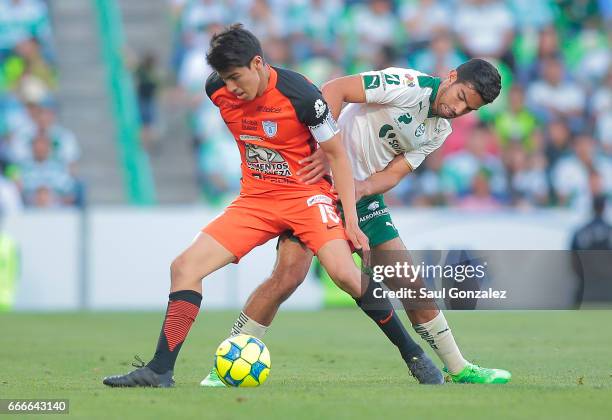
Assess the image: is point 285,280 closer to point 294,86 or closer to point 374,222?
point 374,222

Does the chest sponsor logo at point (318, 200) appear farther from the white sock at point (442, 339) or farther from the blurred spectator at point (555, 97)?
the blurred spectator at point (555, 97)

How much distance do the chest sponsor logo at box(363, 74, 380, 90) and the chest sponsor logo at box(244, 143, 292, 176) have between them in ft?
2.30

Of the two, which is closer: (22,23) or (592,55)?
(592,55)

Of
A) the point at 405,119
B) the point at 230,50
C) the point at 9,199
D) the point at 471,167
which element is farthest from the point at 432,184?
the point at 230,50

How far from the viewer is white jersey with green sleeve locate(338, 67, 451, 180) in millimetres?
7625

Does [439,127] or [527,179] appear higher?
[439,127]

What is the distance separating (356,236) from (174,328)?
122cm

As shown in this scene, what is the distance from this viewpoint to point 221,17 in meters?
20.8

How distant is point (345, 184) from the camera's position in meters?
7.31

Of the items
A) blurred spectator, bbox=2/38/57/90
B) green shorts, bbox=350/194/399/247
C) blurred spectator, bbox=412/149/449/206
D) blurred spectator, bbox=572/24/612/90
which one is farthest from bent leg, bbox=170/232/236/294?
blurred spectator, bbox=2/38/57/90

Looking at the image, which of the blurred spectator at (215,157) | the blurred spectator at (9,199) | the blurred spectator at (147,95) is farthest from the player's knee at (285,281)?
the blurred spectator at (147,95)

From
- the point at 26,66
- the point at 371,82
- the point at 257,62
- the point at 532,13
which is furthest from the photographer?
the point at 532,13

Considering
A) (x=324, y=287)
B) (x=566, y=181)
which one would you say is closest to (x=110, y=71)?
(x=324, y=287)

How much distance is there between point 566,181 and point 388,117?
1110cm
